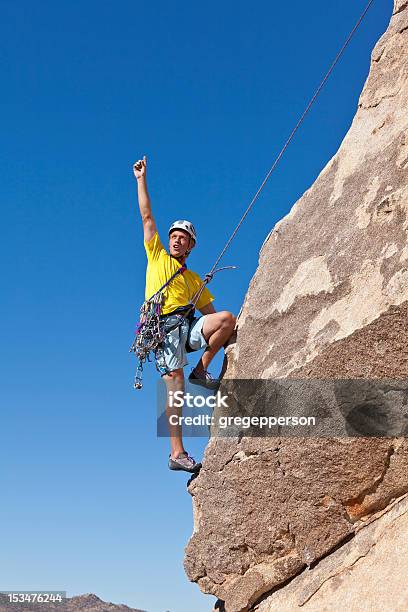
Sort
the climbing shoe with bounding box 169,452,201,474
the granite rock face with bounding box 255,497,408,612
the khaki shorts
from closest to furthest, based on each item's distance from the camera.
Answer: the granite rock face with bounding box 255,497,408,612 → the climbing shoe with bounding box 169,452,201,474 → the khaki shorts

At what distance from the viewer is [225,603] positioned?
6812 millimetres

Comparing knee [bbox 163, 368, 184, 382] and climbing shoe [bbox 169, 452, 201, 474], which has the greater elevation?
Result: knee [bbox 163, 368, 184, 382]

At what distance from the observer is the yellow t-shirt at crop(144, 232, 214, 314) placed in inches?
297

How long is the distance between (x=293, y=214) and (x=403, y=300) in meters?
1.88

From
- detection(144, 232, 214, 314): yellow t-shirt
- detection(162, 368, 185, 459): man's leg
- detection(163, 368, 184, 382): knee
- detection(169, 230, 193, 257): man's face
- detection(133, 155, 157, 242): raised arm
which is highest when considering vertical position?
detection(133, 155, 157, 242): raised arm

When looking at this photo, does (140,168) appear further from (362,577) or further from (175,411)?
(362,577)

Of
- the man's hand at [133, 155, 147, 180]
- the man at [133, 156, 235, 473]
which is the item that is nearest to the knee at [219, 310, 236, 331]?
the man at [133, 156, 235, 473]

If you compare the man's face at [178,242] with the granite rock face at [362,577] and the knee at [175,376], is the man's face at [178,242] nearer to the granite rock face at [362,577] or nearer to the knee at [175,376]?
the knee at [175,376]

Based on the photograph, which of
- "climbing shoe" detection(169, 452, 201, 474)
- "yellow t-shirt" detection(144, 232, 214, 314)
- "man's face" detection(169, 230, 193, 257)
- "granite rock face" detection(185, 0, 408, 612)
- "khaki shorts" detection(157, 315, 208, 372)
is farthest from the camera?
"man's face" detection(169, 230, 193, 257)

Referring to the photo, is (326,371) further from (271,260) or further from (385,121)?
(385,121)

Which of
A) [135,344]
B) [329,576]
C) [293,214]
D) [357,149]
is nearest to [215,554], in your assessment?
[329,576]

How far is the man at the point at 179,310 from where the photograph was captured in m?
7.28

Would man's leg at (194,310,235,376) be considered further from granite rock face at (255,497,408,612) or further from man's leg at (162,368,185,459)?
granite rock face at (255,497,408,612)

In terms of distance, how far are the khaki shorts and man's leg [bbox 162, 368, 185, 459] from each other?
7 centimetres
